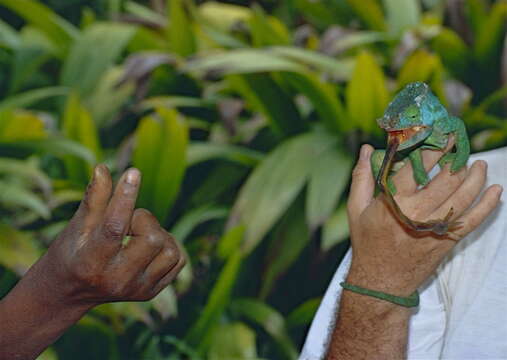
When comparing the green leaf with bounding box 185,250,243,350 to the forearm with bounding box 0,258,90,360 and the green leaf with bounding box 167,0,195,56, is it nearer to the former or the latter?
the green leaf with bounding box 167,0,195,56

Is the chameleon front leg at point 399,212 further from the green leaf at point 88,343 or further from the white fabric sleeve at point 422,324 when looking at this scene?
the green leaf at point 88,343

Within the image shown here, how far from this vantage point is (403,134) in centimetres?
123

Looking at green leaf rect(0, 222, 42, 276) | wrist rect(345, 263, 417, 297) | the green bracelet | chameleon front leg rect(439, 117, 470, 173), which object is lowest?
green leaf rect(0, 222, 42, 276)

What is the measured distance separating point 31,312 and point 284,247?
2.00m

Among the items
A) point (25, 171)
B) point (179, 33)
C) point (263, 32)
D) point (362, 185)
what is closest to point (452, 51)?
point (263, 32)

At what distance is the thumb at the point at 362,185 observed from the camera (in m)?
1.48

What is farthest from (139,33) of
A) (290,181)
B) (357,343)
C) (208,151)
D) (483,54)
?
(357,343)

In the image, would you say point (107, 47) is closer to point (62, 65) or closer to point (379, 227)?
point (62, 65)

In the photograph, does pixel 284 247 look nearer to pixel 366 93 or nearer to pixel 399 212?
pixel 366 93

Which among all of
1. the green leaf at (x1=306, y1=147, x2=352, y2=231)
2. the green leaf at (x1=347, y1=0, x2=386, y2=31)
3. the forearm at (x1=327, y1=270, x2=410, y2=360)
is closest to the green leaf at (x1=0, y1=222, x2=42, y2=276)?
the green leaf at (x1=306, y1=147, x2=352, y2=231)

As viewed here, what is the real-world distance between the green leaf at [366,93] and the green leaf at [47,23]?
138 cm

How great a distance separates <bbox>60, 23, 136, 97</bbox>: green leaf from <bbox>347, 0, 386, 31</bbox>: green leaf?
3.03 feet

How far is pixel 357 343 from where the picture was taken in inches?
62.1

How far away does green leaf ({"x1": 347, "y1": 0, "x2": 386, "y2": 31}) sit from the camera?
3.81 metres
